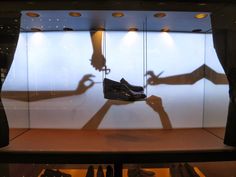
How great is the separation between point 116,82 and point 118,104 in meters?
0.22

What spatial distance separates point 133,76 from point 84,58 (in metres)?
0.32

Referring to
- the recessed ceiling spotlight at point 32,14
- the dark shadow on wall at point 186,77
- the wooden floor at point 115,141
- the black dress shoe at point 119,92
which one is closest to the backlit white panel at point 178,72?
the dark shadow on wall at point 186,77

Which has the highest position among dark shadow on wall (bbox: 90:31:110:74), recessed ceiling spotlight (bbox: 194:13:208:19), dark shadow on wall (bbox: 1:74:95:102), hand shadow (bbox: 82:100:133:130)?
recessed ceiling spotlight (bbox: 194:13:208:19)

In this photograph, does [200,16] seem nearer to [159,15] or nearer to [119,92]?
[159,15]

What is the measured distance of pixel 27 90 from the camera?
49.3 inches

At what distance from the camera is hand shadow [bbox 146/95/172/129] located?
4.25 ft

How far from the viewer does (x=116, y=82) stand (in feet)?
3.55

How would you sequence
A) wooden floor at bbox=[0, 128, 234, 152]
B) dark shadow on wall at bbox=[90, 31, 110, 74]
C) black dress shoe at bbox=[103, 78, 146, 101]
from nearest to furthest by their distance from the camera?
wooden floor at bbox=[0, 128, 234, 152] < black dress shoe at bbox=[103, 78, 146, 101] < dark shadow on wall at bbox=[90, 31, 110, 74]

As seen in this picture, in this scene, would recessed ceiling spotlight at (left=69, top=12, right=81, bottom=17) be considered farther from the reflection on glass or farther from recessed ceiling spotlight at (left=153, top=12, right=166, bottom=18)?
the reflection on glass

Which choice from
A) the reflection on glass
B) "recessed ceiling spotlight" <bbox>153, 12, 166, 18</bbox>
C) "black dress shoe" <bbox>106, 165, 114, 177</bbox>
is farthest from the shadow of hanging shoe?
"recessed ceiling spotlight" <bbox>153, 12, 166, 18</bbox>

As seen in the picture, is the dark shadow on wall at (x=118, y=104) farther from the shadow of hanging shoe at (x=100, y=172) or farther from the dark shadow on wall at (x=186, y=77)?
the shadow of hanging shoe at (x=100, y=172)

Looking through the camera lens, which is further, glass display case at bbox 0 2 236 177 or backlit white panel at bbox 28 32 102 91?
backlit white panel at bbox 28 32 102 91

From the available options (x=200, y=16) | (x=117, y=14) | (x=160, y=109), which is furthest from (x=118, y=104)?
(x=200, y=16)

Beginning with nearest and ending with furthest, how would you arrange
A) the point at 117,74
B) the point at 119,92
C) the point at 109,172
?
the point at 109,172 → the point at 119,92 → the point at 117,74
